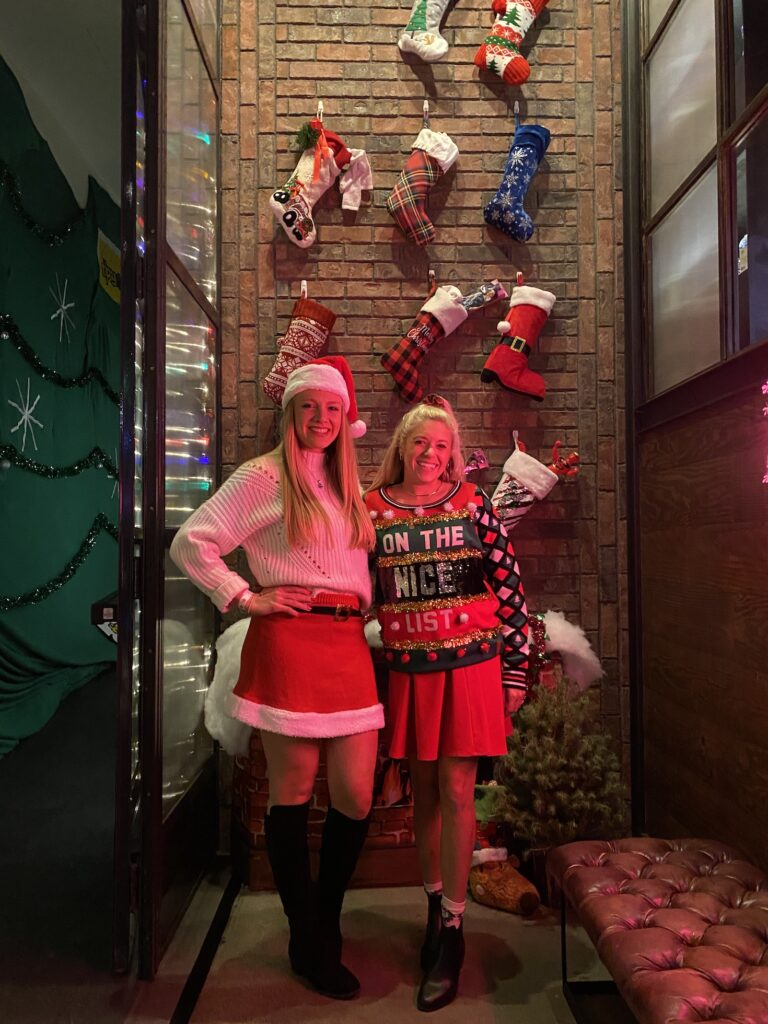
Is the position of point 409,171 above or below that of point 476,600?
above

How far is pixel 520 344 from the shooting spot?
284 centimetres

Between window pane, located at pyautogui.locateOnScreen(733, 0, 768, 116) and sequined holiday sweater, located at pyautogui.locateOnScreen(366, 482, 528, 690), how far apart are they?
143cm

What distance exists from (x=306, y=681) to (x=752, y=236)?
1789 mm

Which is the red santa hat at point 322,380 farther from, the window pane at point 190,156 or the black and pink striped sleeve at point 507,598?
the window pane at point 190,156

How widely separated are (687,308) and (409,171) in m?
1.18

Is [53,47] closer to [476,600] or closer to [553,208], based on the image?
[553,208]

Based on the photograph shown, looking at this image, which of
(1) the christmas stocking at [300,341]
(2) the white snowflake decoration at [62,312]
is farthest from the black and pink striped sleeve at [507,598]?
(2) the white snowflake decoration at [62,312]

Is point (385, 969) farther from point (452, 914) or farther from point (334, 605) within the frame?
point (334, 605)

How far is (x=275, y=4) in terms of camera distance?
2.97 metres

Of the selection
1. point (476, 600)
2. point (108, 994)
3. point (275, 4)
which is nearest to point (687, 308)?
point (476, 600)

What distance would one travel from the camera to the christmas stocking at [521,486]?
2793 mm

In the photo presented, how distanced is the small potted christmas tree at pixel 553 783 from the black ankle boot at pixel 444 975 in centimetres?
51

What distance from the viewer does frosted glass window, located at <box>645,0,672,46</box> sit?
2738 mm

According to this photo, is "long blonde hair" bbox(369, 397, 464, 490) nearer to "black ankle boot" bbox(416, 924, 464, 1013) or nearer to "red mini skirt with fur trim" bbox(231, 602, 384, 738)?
"red mini skirt with fur trim" bbox(231, 602, 384, 738)
